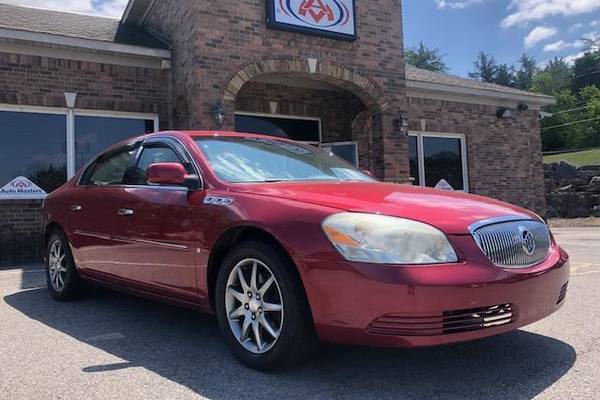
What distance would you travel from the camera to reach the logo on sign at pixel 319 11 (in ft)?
34.1

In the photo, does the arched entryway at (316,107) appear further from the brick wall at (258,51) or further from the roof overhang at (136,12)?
the roof overhang at (136,12)

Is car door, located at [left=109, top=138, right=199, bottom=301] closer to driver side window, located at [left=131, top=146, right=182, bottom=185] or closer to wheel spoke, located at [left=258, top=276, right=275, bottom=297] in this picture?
driver side window, located at [left=131, top=146, right=182, bottom=185]

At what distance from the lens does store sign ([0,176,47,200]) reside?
9.42 m

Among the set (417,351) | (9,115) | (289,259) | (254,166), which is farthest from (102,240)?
(9,115)

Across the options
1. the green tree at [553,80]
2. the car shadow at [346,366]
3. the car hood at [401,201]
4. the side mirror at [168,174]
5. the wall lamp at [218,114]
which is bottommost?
the car shadow at [346,366]

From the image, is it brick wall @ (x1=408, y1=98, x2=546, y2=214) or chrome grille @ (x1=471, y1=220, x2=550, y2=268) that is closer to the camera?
chrome grille @ (x1=471, y1=220, x2=550, y2=268)

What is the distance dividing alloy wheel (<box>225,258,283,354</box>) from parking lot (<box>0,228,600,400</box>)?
0.18 m

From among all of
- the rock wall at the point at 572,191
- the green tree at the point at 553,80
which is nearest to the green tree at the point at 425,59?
the green tree at the point at 553,80

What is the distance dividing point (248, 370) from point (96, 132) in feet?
26.4

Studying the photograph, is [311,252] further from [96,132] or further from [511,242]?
[96,132]

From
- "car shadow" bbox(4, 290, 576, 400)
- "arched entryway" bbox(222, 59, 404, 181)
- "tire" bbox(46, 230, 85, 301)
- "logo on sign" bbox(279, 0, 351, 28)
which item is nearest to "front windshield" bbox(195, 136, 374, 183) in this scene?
"car shadow" bbox(4, 290, 576, 400)

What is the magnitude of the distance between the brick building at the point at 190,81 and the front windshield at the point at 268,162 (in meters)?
5.28

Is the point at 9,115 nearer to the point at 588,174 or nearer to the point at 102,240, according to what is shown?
the point at 102,240

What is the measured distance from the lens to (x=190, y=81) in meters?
9.80
